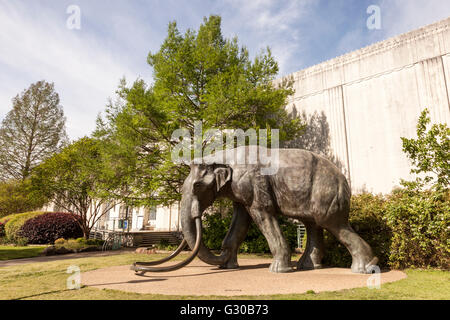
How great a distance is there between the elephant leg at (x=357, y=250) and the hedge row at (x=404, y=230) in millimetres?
1265

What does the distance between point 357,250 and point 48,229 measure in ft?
62.8

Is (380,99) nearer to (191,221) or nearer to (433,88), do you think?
(433,88)

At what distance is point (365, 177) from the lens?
12984mm

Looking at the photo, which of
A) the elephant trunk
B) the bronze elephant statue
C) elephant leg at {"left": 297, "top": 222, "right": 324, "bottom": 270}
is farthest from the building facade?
the elephant trunk

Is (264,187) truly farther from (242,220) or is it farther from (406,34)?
(406,34)

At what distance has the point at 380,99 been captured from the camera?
13.0 metres

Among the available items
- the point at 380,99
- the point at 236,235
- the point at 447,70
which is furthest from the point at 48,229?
the point at 447,70

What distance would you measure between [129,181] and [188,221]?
649 cm

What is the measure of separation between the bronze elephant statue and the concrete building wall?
725 cm

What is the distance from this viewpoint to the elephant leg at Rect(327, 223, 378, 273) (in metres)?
6.06

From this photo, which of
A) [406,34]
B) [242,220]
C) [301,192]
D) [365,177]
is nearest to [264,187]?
[301,192]

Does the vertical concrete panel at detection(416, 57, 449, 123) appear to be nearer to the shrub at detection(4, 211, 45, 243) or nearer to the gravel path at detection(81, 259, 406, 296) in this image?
the gravel path at detection(81, 259, 406, 296)
